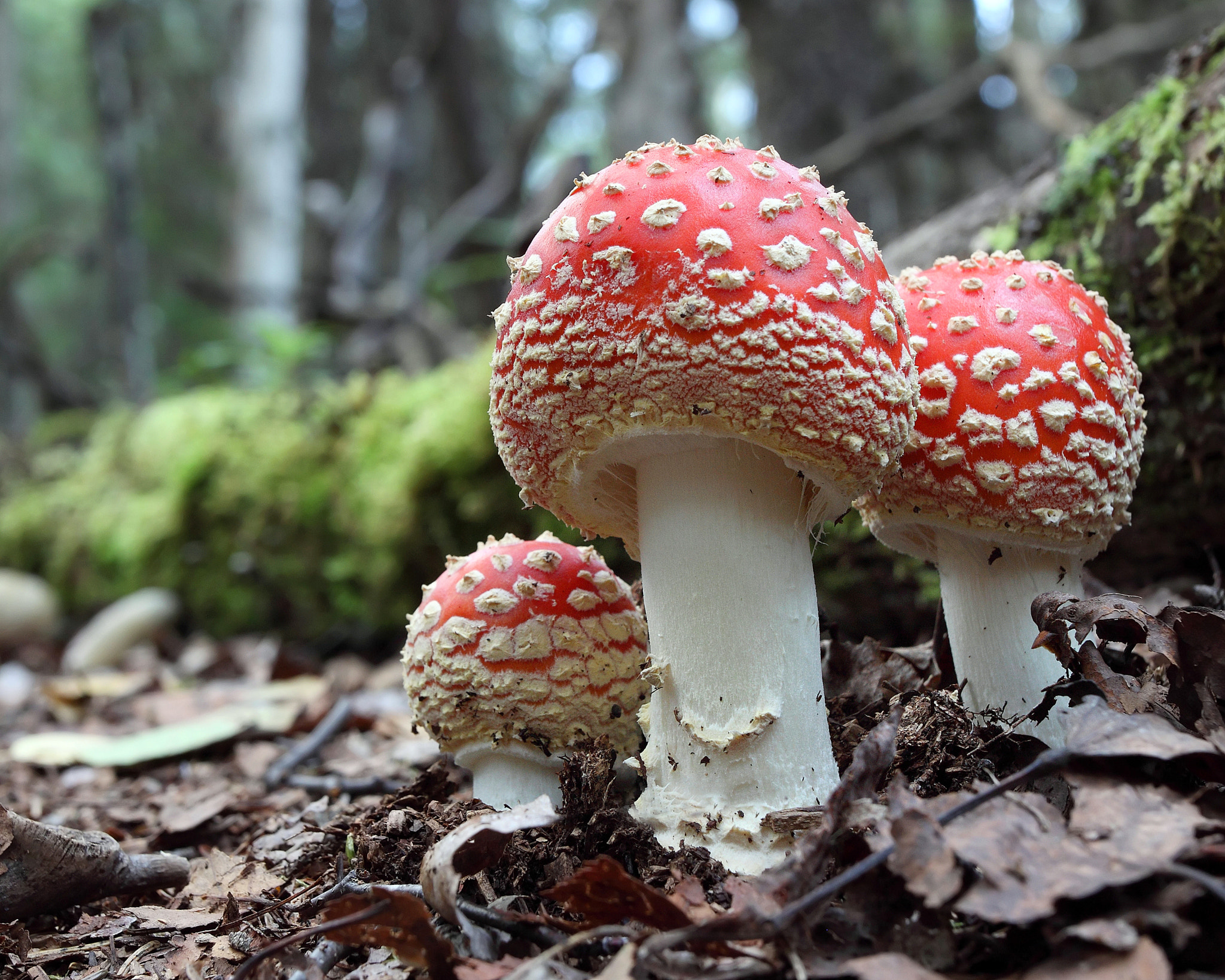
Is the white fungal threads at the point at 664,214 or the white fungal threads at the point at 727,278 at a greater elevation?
the white fungal threads at the point at 664,214

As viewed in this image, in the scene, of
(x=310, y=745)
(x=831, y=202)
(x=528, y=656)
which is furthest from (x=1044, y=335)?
(x=310, y=745)

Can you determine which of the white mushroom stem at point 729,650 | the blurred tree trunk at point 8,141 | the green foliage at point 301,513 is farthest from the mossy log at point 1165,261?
the blurred tree trunk at point 8,141

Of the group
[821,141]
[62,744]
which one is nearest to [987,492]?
[62,744]

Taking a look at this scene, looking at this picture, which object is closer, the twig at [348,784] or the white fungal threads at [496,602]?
the white fungal threads at [496,602]

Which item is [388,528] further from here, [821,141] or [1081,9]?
[1081,9]

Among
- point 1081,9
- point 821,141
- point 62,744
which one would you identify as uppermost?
point 1081,9

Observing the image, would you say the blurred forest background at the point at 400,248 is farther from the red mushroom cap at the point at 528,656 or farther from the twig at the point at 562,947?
the twig at the point at 562,947

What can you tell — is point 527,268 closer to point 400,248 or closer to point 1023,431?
point 1023,431

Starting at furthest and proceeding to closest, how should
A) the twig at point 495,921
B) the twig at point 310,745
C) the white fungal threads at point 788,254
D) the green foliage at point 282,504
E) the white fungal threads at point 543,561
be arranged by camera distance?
1. the green foliage at point 282,504
2. the twig at point 310,745
3. the white fungal threads at point 543,561
4. the white fungal threads at point 788,254
5. the twig at point 495,921

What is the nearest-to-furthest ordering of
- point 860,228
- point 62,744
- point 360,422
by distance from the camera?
1. point 860,228
2. point 62,744
3. point 360,422
